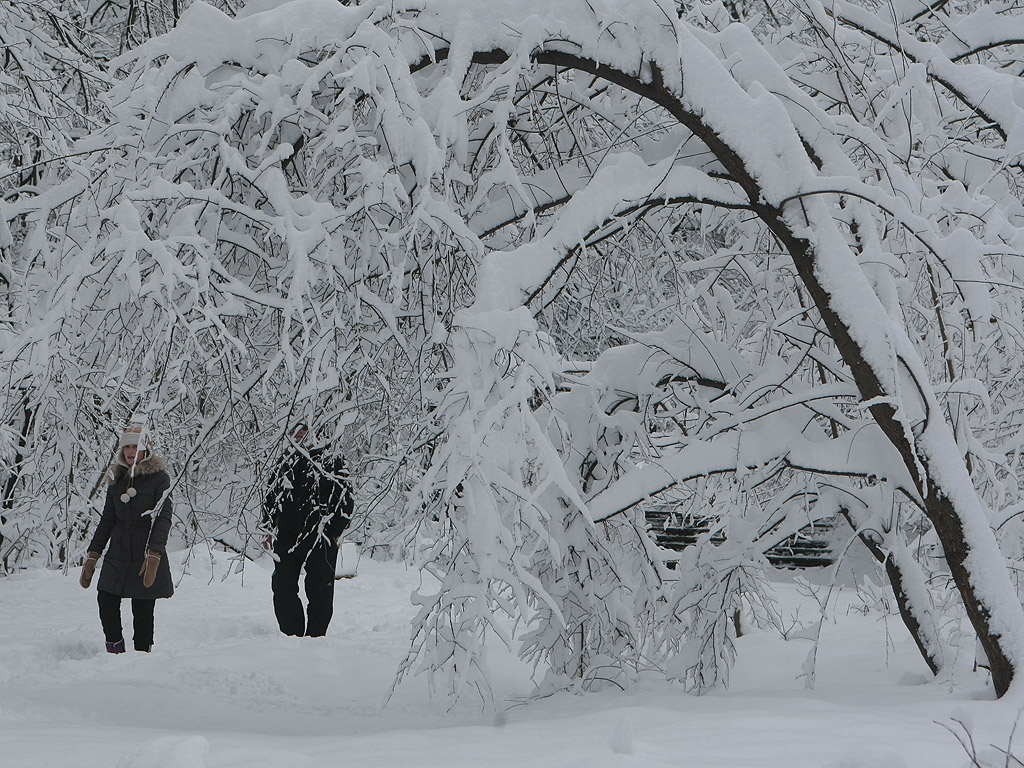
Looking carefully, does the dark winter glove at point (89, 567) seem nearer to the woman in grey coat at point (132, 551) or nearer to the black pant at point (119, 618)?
the woman in grey coat at point (132, 551)

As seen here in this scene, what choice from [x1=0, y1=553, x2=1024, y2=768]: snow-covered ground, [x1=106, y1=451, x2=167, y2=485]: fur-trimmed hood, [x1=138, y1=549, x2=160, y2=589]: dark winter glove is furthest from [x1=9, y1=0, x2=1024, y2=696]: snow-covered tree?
[x1=106, y1=451, x2=167, y2=485]: fur-trimmed hood

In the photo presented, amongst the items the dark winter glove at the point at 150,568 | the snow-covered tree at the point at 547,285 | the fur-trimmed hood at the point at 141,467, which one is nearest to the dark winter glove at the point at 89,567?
→ the dark winter glove at the point at 150,568

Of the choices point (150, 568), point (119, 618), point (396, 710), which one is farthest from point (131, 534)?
point (396, 710)

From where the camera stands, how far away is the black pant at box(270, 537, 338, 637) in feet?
21.4

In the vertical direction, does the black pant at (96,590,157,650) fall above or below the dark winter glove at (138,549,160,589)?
below

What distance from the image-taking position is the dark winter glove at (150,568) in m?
6.00

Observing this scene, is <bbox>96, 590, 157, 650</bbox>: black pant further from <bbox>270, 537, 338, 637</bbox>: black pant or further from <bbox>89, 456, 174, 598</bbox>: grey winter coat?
<bbox>270, 537, 338, 637</bbox>: black pant

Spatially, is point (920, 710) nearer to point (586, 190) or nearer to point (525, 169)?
point (586, 190)

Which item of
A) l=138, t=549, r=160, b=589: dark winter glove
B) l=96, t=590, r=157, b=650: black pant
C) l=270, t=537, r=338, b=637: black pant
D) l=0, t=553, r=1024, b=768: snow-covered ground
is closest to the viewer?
l=0, t=553, r=1024, b=768: snow-covered ground

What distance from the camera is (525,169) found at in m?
4.91

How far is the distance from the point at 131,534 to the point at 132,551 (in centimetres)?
10

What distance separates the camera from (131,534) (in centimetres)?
620

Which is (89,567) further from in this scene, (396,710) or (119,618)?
(396,710)

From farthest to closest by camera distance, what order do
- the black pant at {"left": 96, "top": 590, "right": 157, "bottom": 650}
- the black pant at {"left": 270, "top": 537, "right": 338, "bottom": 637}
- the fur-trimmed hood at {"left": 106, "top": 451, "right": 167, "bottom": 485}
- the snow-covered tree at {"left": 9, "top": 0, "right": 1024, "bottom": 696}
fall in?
the black pant at {"left": 270, "top": 537, "right": 338, "bottom": 637} < the fur-trimmed hood at {"left": 106, "top": 451, "right": 167, "bottom": 485} < the black pant at {"left": 96, "top": 590, "right": 157, "bottom": 650} < the snow-covered tree at {"left": 9, "top": 0, "right": 1024, "bottom": 696}
